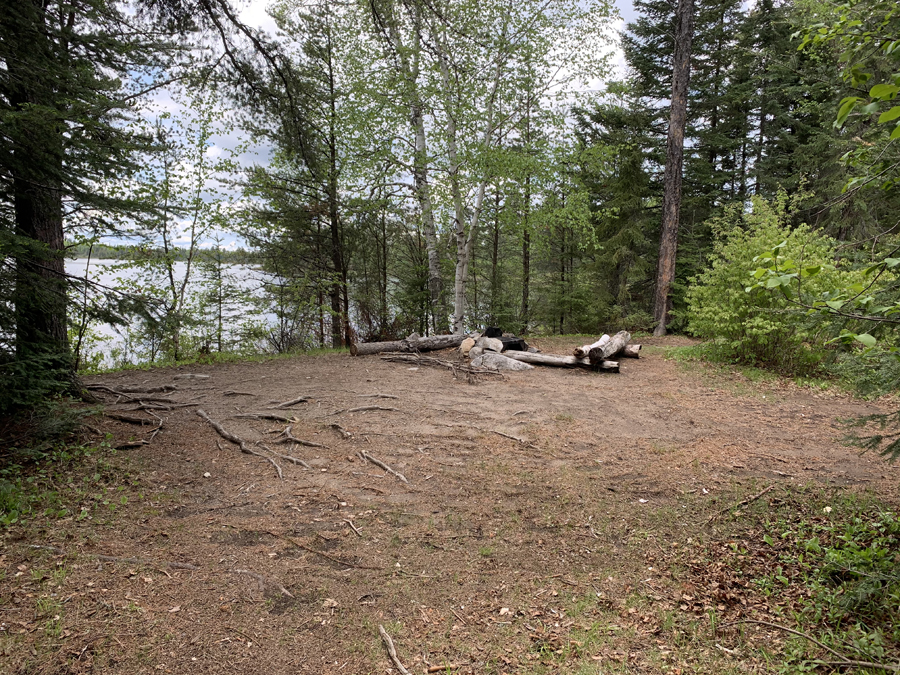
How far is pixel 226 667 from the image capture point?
2258mm

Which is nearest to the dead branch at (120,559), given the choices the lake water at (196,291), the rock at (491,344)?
the rock at (491,344)

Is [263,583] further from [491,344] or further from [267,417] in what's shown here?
[491,344]

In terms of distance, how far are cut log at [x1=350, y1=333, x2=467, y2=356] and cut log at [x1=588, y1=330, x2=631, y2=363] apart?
12.2 feet

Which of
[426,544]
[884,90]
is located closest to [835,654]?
[426,544]

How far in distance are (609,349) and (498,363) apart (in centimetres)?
→ 239

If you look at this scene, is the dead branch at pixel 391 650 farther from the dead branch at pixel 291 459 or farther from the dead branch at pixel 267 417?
the dead branch at pixel 267 417

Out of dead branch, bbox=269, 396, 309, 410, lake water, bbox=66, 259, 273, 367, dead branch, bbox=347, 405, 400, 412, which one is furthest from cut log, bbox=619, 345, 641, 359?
lake water, bbox=66, 259, 273, 367

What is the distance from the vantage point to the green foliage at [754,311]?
7.84m

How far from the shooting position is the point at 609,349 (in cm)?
948

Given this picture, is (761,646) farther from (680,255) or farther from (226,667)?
(680,255)

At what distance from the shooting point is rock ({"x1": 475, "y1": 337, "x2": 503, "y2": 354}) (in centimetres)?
1016

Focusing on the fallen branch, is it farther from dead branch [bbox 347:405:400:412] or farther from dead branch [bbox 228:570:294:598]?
dead branch [bbox 347:405:400:412]

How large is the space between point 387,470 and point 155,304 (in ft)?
9.81

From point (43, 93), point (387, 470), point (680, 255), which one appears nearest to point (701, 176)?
point (680, 255)
